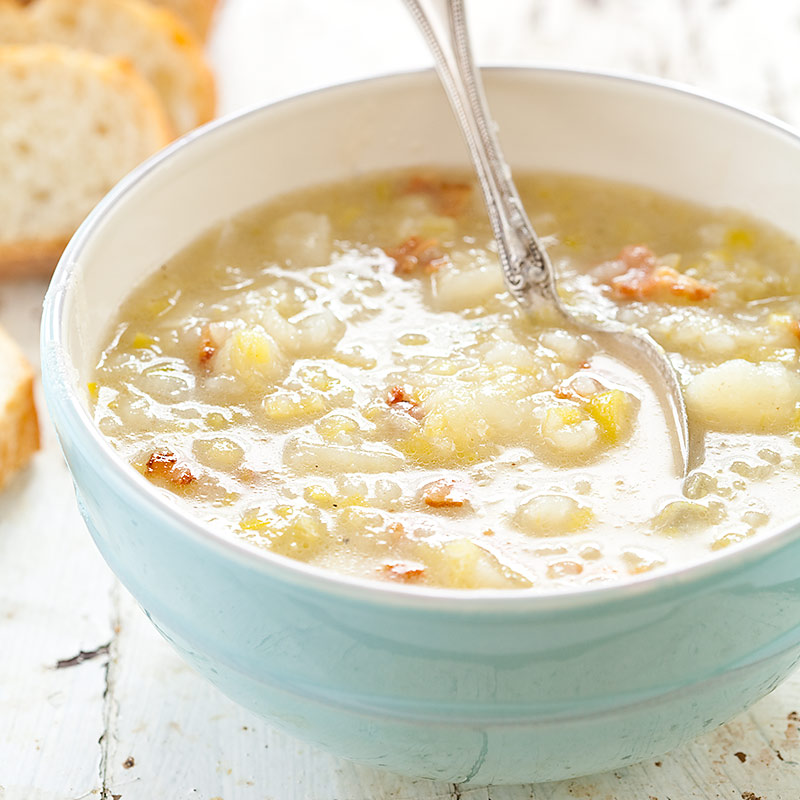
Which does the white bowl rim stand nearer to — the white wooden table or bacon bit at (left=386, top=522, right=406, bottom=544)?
bacon bit at (left=386, top=522, right=406, bottom=544)

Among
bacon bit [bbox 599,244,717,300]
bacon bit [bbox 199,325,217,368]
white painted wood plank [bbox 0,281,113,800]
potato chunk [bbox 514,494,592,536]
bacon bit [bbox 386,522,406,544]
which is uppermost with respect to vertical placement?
bacon bit [bbox 599,244,717,300]

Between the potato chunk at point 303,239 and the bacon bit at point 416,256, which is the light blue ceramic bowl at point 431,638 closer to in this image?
the potato chunk at point 303,239

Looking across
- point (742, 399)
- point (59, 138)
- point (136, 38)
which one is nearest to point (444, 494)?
point (742, 399)

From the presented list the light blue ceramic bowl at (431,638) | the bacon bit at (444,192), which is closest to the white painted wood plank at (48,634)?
the light blue ceramic bowl at (431,638)

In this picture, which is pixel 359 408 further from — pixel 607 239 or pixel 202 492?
pixel 607 239

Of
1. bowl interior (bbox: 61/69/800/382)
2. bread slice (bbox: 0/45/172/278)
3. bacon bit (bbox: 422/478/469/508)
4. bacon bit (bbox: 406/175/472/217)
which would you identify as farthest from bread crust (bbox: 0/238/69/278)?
bacon bit (bbox: 422/478/469/508)

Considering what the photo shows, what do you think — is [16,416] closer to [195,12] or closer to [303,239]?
[303,239]

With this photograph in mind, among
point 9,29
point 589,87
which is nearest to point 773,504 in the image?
point 589,87
